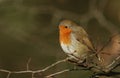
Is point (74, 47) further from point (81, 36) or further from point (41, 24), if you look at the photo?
point (41, 24)

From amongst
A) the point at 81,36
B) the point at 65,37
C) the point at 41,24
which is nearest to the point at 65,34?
the point at 65,37

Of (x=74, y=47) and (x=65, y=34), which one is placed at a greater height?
(x=65, y=34)

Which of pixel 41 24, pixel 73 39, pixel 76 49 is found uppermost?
pixel 41 24

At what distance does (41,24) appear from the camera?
12117 millimetres

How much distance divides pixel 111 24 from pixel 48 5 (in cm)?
166

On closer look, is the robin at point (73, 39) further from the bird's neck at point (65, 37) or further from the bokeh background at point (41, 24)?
the bokeh background at point (41, 24)

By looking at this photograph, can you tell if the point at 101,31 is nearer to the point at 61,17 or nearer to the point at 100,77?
the point at 61,17

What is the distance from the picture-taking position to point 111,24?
10.7 metres

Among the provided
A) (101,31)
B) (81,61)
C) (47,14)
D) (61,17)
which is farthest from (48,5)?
(81,61)

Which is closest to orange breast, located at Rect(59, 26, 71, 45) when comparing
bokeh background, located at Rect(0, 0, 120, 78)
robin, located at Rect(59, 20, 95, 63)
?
robin, located at Rect(59, 20, 95, 63)

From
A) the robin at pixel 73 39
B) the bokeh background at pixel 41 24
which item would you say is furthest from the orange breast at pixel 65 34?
the bokeh background at pixel 41 24

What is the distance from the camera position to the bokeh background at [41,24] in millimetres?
10703

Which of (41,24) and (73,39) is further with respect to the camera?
(41,24)

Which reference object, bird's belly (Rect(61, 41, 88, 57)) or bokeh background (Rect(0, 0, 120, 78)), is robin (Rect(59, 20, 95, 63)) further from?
bokeh background (Rect(0, 0, 120, 78))
